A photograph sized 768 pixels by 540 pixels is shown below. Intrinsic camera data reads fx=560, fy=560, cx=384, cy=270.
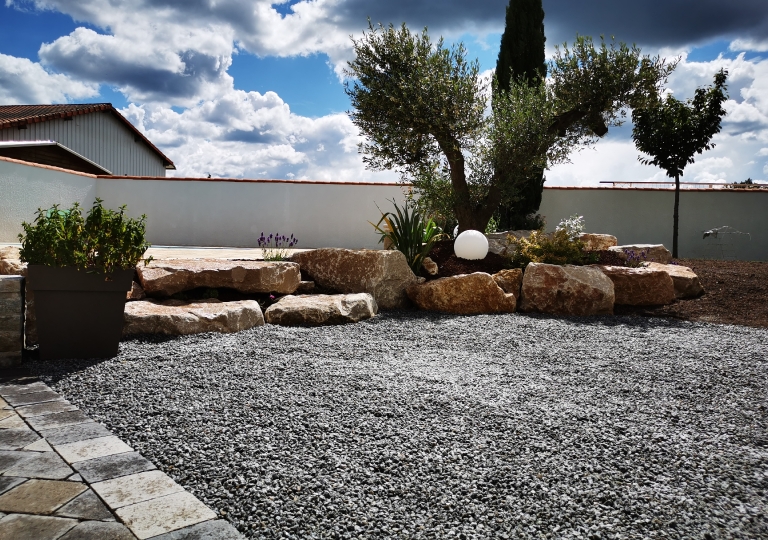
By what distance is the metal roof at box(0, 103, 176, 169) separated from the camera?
15.2 meters

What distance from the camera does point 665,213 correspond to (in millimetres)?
14773

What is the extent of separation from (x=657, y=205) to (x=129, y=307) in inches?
544

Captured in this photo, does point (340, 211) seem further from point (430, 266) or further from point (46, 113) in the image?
point (46, 113)

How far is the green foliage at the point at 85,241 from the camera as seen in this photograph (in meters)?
3.69

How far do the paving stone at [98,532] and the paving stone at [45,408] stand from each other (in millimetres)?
1296

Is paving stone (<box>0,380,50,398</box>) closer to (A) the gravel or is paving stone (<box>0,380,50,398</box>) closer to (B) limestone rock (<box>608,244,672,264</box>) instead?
(A) the gravel

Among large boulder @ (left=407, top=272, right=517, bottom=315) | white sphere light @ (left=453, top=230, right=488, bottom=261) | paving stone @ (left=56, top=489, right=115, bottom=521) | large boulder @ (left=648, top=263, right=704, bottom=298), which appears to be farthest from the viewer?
white sphere light @ (left=453, top=230, right=488, bottom=261)

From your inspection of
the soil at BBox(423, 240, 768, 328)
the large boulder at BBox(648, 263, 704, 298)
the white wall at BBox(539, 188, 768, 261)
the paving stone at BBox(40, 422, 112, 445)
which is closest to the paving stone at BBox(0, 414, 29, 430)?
the paving stone at BBox(40, 422, 112, 445)

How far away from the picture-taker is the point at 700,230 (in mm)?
14820

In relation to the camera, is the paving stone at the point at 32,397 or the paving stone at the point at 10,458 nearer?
the paving stone at the point at 10,458

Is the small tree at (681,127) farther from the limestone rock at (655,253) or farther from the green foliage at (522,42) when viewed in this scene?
the limestone rock at (655,253)

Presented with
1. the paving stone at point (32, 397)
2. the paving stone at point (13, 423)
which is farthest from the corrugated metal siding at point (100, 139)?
the paving stone at point (13, 423)

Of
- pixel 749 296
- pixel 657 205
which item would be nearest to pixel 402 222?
pixel 749 296

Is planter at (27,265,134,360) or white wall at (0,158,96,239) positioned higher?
white wall at (0,158,96,239)
